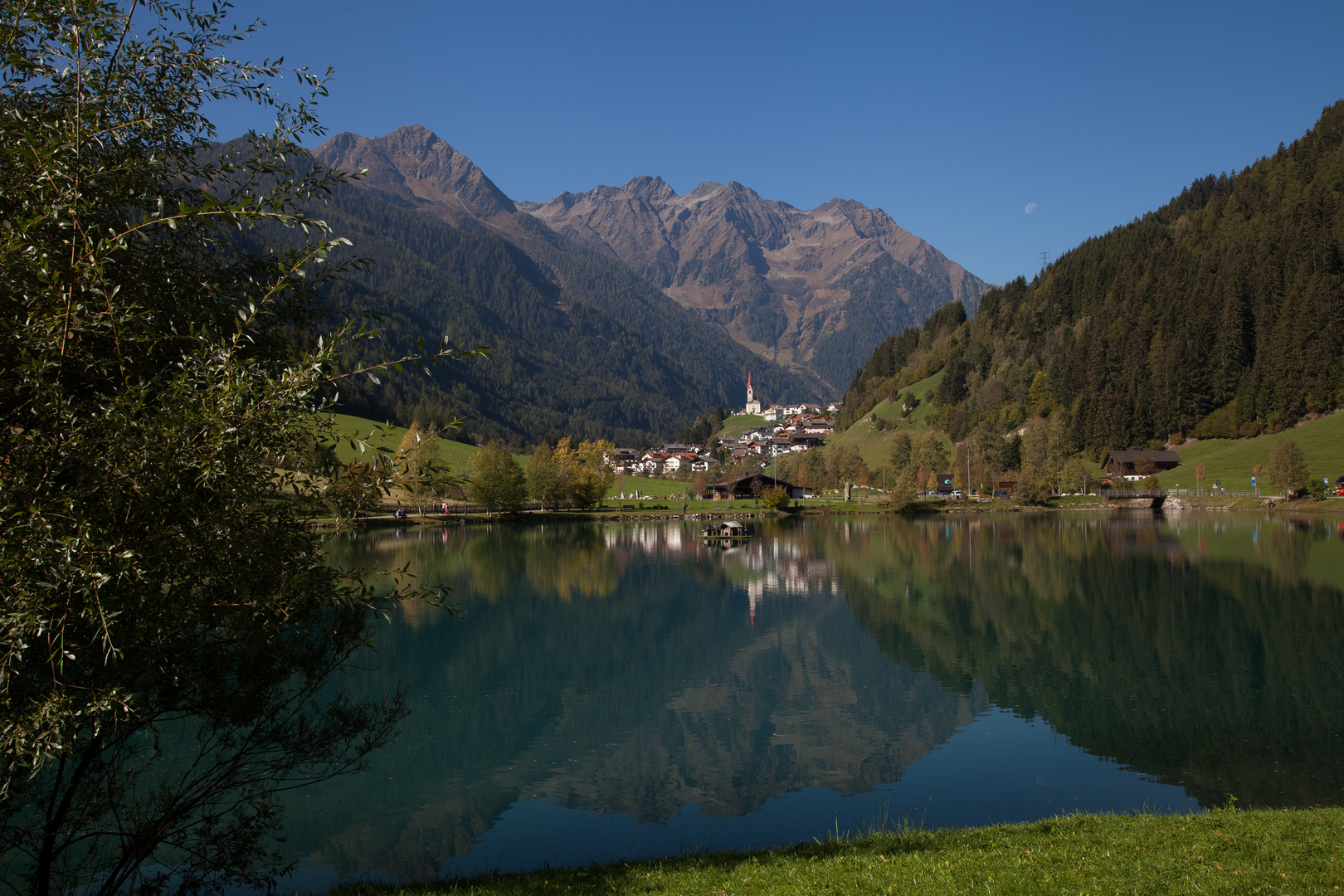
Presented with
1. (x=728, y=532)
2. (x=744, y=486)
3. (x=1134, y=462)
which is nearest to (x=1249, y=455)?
(x=1134, y=462)

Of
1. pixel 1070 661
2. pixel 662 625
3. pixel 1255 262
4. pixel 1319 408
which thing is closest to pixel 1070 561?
pixel 1070 661

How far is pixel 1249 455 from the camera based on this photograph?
344 ft

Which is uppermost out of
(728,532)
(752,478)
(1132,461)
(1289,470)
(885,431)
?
(885,431)

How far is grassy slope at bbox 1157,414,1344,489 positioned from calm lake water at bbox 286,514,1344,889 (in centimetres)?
5660

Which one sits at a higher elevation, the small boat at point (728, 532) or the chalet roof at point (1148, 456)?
the chalet roof at point (1148, 456)

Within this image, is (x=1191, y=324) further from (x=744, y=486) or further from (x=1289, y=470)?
(x=744, y=486)

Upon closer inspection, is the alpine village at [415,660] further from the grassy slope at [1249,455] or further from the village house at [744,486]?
the village house at [744,486]

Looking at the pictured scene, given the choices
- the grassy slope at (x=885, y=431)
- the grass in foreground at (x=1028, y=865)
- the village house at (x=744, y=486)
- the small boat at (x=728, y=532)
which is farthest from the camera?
the grassy slope at (x=885, y=431)

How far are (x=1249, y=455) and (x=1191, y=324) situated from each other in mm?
32126

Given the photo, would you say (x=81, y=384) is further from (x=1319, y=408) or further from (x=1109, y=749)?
(x=1319, y=408)

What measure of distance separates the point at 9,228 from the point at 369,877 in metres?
11.1

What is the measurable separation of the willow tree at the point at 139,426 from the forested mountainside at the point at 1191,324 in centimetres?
13020

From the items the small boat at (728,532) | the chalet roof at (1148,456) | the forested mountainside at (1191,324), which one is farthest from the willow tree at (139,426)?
the forested mountainside at (1191,324)

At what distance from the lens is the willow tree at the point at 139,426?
620cm
